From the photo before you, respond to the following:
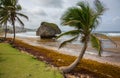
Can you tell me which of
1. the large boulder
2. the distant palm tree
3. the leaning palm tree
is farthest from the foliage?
the large boulder

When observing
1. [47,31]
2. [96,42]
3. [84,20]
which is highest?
[84,20]

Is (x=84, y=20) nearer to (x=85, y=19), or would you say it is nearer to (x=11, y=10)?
(x=85, y=19)

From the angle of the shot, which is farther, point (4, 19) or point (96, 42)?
point (4, 19)

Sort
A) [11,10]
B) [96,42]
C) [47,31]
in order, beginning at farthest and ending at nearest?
[47,31]
[11,10]
[96,42]

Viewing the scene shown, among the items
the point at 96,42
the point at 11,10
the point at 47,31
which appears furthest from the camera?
the point at 47,31

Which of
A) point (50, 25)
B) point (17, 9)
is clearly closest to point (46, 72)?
point (17, 9)

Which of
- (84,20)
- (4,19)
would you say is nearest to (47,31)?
(4,19)

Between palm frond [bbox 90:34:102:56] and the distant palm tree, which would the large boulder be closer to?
the distant palm tree

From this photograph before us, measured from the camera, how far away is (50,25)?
5288cm

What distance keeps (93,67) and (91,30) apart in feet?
13.3

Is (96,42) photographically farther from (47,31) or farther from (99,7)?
(47,31)

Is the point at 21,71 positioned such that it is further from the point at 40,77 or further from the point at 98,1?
the point at 98,1

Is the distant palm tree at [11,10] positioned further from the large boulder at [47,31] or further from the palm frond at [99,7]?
the large boulder at [47,31]

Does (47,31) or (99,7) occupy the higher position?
(99,7)
